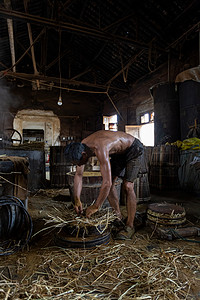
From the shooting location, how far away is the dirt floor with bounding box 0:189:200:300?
66.2 inches

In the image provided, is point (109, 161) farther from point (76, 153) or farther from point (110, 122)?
point (110, 122)

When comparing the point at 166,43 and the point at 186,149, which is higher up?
the point at 166,43

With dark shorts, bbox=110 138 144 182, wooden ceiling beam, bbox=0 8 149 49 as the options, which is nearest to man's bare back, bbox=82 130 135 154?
dark shorts, bbox=110 138 144 182

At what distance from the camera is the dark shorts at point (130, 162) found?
3201mm

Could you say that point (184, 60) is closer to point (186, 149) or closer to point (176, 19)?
point (176, 19)

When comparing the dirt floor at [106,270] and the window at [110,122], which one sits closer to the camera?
the dirt floor at [106,270]

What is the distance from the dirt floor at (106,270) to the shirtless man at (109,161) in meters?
0.51

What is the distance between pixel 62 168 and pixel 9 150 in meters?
2.19

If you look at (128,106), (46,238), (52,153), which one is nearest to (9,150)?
(52,153)

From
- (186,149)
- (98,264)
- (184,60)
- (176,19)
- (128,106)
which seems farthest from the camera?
(128,106)

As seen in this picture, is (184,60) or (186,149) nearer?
(186,149)

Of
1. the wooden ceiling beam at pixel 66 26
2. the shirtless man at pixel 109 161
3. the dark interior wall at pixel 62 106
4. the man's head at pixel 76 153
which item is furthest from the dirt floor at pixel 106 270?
the dark interior wall at pixel 62 106

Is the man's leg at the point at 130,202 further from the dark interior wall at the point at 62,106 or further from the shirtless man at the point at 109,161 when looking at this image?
the dark interior wall at the point at 62,106

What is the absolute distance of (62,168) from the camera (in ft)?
22.9
